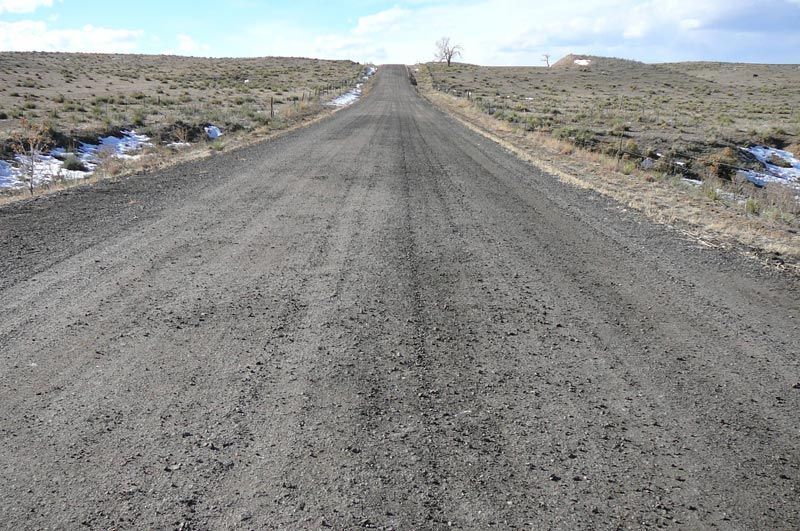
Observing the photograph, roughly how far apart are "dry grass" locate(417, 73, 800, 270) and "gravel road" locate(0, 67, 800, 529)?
3.29 feet

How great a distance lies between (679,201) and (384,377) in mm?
9774

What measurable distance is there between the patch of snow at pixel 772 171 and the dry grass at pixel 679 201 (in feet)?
11.5

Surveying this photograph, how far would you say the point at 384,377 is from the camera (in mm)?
4141

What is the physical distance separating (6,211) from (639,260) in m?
9.45

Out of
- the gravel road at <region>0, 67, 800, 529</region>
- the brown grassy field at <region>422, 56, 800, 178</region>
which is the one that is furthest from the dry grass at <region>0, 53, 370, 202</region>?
the brown grassy field at <region>422, 56, 800, 178</region>

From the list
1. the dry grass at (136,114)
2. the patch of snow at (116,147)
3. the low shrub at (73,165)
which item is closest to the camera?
the low shrub at (73,165)

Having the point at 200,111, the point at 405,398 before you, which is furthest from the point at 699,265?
the point at 200,111

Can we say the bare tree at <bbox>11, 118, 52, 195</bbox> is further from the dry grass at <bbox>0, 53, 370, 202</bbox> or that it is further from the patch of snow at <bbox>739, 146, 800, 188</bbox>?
the patch of snow at <bbox>739, 146, 800, 188</bbox>

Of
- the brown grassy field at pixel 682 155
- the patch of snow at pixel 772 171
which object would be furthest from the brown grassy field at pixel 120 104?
the patch of snow at pixel 772 171

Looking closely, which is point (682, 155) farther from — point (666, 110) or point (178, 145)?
point (666, 110)

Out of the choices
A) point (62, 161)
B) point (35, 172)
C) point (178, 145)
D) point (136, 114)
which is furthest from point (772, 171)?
point (136, 114)

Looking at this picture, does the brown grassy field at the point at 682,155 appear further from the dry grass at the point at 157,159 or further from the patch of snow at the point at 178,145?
the patch of snow at the point at 178,145

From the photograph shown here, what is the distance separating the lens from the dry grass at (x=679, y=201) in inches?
332

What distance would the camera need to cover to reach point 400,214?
897cm
